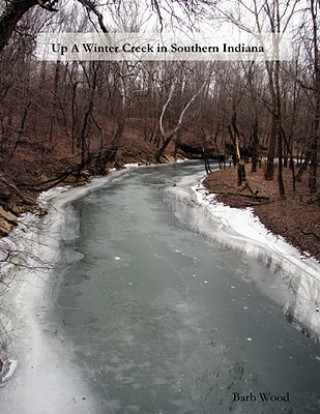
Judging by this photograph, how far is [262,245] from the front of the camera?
419 inches

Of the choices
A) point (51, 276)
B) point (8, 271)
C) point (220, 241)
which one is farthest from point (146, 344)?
point (220, 241)

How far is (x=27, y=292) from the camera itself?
7.45 meters

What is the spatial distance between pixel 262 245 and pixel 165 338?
5.50m

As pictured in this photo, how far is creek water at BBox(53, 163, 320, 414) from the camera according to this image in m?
4.98

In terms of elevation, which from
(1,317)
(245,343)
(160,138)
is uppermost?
(160,138)

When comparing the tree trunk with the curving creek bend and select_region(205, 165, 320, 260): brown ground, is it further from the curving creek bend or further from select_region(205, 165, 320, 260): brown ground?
select_region(205, 165, 320, 260): brown ground

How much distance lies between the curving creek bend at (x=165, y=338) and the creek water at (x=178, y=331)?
18 mm

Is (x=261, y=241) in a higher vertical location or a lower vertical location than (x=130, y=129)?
lower

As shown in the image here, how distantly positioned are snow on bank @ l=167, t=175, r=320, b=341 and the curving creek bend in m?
0.32

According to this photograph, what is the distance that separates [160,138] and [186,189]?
57.7ft

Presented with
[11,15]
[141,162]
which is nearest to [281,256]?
[11,15]

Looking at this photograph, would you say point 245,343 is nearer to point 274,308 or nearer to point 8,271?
point 274,308

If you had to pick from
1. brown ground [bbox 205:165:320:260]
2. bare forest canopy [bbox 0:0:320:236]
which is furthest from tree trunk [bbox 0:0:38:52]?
brown ground [bbox 205:165:320:260]

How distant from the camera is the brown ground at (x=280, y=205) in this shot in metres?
10.2
